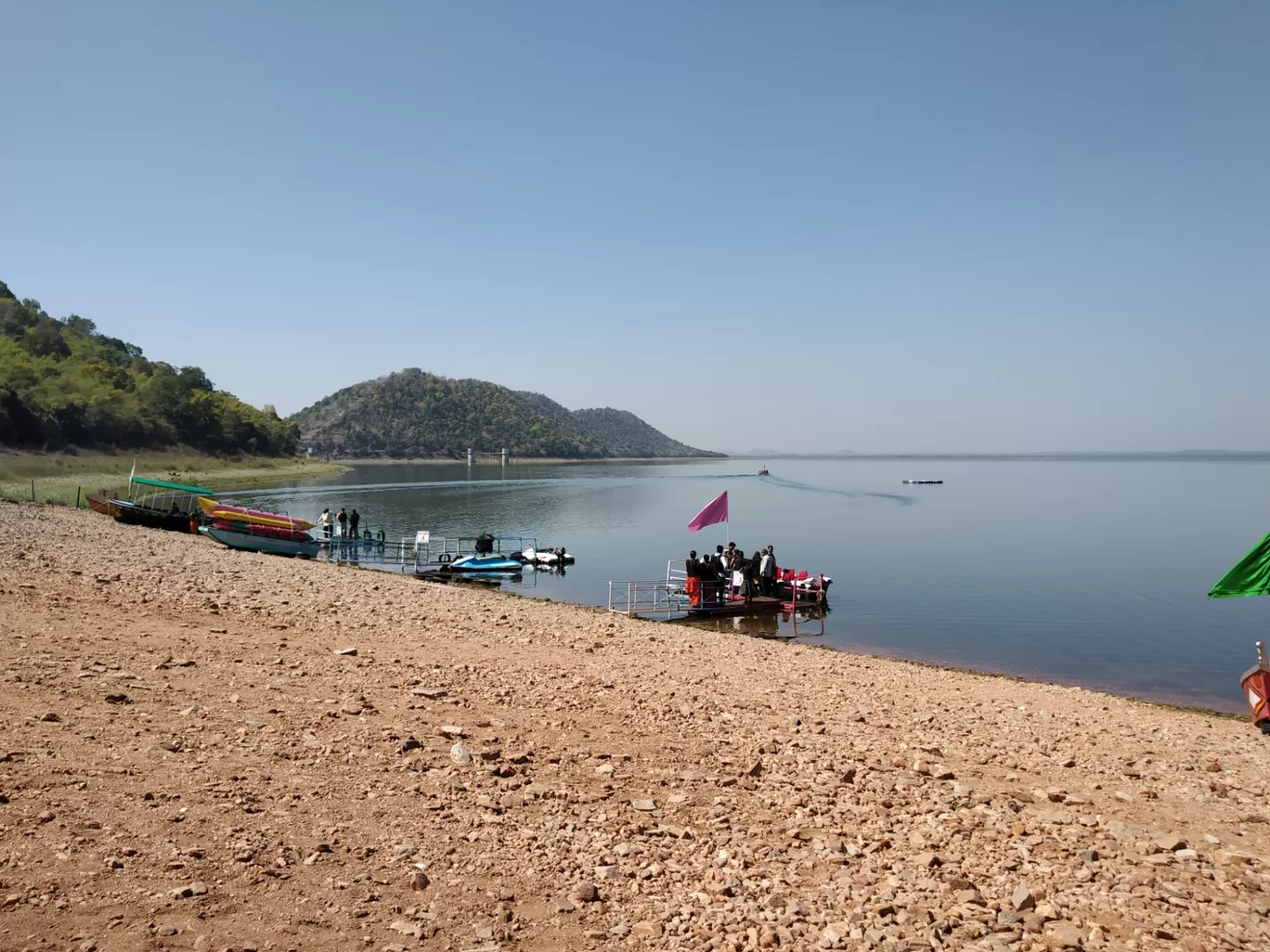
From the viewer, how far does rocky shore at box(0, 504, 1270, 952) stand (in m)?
5.79

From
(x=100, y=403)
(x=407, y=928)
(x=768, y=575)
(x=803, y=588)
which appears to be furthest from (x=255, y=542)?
(x=100, y=403)

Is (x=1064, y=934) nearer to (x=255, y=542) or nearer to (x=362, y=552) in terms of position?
(x=255, y=542)

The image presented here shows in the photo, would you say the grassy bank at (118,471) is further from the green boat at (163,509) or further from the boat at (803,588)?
the boat at (803,588)

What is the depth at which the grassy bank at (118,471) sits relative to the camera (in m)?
56.9

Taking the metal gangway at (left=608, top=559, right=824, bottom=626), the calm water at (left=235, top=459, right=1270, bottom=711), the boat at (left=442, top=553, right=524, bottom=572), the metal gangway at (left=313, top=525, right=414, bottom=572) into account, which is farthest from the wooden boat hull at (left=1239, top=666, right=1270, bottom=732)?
the metal gangway at (left=313, top=525, right=414, bottom=572)

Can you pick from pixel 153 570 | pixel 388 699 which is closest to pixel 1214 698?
pixel 388 699

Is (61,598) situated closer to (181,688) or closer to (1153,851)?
(181,688)

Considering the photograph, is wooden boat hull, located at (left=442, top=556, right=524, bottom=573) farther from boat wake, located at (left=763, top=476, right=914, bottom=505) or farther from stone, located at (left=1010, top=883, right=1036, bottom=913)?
boat wake, located at (left=763, top=476, right=914, bottom=505)

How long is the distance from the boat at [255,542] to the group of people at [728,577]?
17917mm

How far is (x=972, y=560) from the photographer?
1898 inches

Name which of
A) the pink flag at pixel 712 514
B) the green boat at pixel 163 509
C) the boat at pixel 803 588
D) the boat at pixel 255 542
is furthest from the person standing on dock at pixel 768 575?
the green boat at pixel 163 509

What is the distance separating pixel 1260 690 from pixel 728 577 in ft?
61.4

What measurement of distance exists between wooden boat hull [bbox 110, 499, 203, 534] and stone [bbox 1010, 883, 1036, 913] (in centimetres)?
3969

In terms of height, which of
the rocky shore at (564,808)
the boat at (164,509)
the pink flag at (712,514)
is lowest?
the rocky shore at (564,808)
